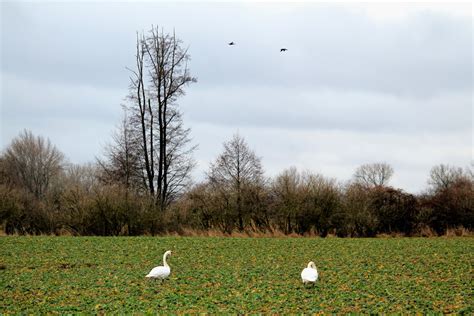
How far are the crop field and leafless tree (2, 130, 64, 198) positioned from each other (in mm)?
38918

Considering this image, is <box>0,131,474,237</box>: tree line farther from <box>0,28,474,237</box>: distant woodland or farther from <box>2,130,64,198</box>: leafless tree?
<box>2,130,64,198</box>: leafless tree

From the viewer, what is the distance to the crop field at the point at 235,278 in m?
12.6

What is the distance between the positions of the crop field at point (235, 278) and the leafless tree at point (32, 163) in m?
38.9

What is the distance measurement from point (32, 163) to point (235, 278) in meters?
53.1

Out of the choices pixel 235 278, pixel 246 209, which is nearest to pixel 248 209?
pixel 246 209

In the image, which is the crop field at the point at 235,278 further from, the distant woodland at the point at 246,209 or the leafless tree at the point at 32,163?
the leafless tree at the point at 32,163

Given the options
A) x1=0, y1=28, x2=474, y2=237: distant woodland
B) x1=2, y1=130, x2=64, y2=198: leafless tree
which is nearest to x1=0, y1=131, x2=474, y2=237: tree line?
x1=0, y1=28, x2=474, y2=237: distant woodland

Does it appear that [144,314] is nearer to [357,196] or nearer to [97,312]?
[97,312]

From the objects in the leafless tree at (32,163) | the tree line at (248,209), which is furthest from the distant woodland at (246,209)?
the leafless tree at (32,163)

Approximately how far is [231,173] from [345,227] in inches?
339

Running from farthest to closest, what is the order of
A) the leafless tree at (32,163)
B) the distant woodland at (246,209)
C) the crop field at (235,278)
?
the leafless tree at (32,163) → the distant woodland at (246,209) → the crop field at (235,278)

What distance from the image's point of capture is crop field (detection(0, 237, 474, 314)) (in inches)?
497

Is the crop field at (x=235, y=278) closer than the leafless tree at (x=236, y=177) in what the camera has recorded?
Yes

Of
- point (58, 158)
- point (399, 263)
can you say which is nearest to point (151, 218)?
point (399, 263)
